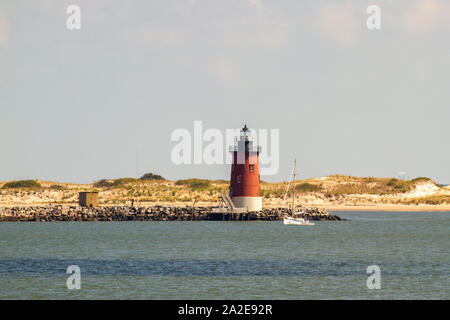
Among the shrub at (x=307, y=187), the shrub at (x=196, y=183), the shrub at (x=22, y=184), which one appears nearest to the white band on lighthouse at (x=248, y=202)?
the shrub at (x=196, y=183)

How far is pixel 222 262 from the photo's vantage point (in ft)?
130

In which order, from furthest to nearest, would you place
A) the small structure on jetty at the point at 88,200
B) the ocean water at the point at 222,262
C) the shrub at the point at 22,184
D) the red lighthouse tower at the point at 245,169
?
1. the shrub at the point at 22,184
2. the small structure on jetty at the point at 88,200
3. the red lighthouse tower at the point at 245,169
4. the ocean water at the point at 222,262

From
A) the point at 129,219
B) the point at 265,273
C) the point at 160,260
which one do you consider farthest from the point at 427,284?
the point at 129,219

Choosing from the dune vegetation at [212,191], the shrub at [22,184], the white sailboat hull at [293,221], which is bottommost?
the white sailboat hull at [293,221]

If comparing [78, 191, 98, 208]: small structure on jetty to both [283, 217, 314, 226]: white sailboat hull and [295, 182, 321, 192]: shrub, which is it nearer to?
[283, 217, 314, 226]: white sailboat hull

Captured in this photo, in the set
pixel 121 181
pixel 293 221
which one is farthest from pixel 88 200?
pixel 121 181

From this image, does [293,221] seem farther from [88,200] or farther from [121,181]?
[121,181]

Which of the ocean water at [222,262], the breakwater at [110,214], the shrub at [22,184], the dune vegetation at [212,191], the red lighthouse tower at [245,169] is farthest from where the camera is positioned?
the shrub at [22,184]

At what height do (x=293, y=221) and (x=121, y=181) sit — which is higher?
(x=121, y=181)

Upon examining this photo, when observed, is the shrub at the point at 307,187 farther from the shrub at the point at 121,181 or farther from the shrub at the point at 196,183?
the shrub at the point at 121,181

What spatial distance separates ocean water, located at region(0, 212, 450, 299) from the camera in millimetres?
29422

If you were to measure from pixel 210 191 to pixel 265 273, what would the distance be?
3172 inches

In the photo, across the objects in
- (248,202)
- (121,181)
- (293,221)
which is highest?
(121,181)

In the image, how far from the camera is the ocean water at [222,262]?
96.5 ft
